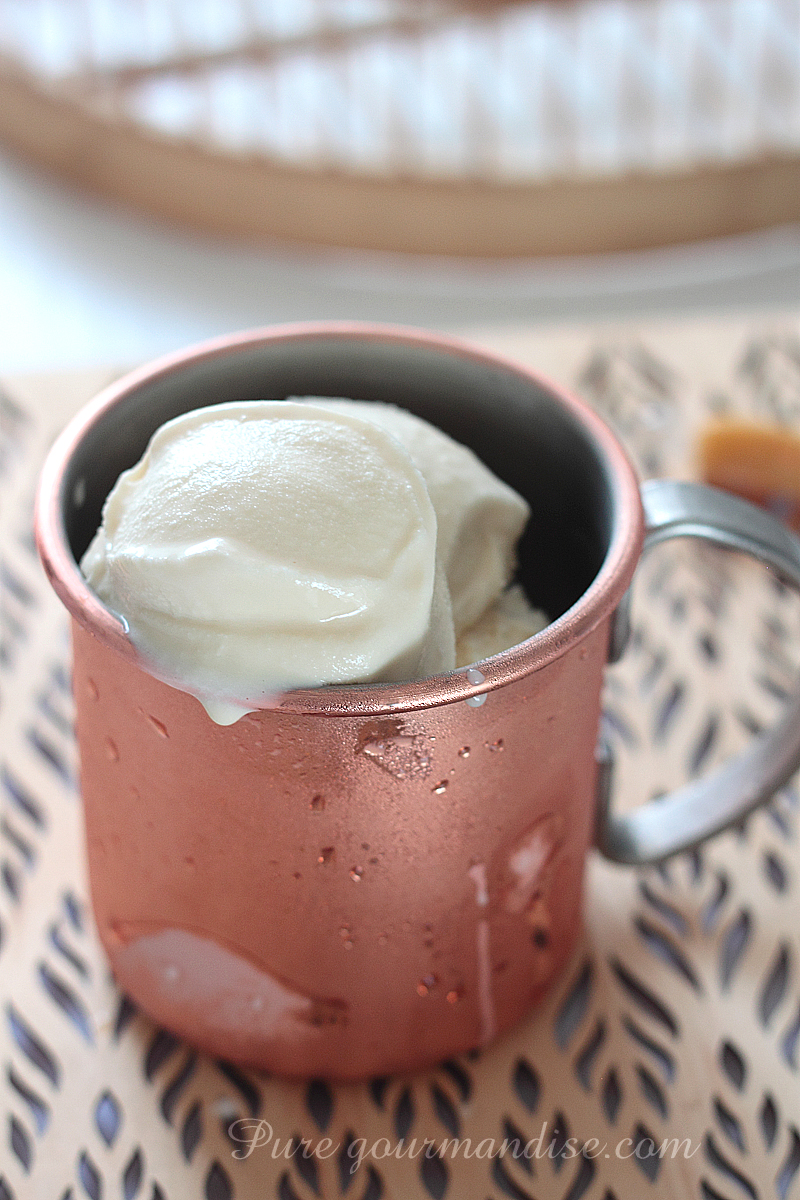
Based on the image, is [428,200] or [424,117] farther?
[424,117]

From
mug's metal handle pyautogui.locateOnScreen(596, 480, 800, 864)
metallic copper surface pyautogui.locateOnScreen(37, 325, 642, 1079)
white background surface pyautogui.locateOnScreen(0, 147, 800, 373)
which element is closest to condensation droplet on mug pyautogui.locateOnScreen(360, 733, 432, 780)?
metallic copper surface pyautogui.locateOnScreen(37, 325, 642, 1079)

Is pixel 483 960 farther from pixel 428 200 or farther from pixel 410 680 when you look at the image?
pixel 428 200

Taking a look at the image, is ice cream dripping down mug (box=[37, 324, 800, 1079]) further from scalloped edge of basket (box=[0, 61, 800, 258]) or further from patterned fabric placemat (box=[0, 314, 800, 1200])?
scalloped edge of basket (box=[0, 61, 800, 258])

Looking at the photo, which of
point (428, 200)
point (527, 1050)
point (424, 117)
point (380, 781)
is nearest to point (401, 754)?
point (380, 781)

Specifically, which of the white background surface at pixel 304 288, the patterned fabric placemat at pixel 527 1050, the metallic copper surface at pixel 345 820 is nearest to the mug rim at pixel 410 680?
the metallic copper surface at pixel 345 820

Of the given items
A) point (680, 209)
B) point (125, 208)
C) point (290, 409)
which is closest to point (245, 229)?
point (125, 208)

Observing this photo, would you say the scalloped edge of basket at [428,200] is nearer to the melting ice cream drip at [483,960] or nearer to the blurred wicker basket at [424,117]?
the blurred wicker basket at [424,117]

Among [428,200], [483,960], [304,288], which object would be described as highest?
[483,960]
